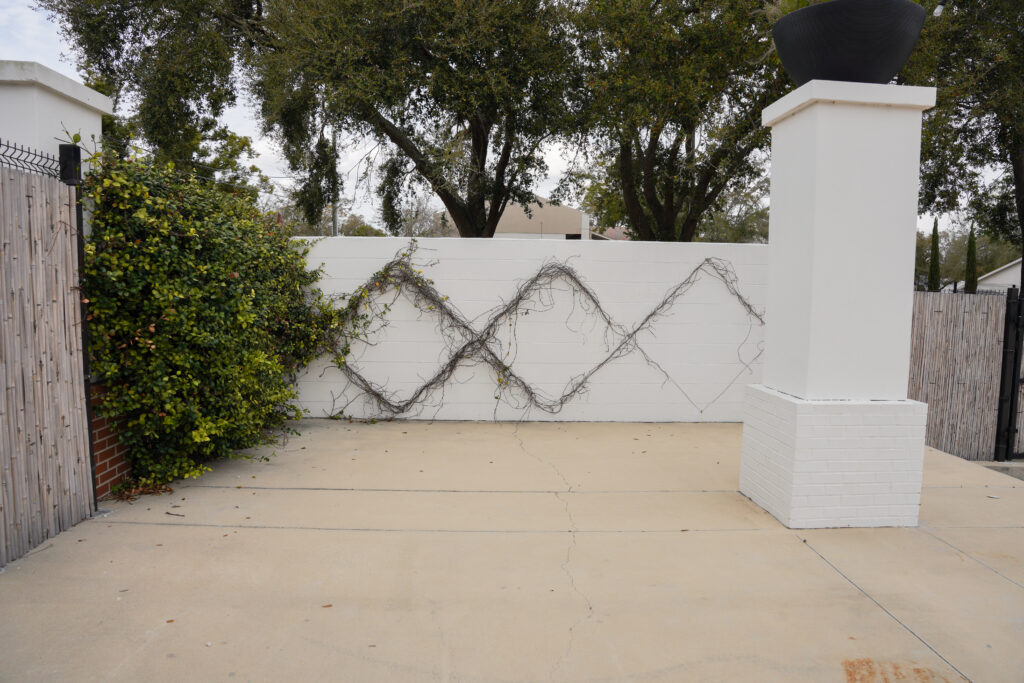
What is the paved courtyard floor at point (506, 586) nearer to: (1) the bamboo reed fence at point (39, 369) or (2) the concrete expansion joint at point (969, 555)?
(2) the concrete expansion joint at point (969, 555)

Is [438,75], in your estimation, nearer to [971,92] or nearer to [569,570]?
[569,570]

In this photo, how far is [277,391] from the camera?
20.2 ft

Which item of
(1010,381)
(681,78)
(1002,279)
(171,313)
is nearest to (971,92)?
(681,78)

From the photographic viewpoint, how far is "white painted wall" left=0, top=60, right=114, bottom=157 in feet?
13.3

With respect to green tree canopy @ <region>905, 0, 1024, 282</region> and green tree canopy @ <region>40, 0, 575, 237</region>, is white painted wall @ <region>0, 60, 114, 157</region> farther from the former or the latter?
green tree canopy @ <region>905, 0, 1024, 282</region>

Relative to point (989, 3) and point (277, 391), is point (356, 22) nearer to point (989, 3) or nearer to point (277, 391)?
point (277, 391)

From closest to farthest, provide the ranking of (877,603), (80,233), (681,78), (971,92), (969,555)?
(877,603), (969,555), (80,233), (681,78), (971,92)

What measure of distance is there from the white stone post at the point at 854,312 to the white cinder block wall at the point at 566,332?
3092 millimetres

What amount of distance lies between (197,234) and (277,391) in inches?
74.7

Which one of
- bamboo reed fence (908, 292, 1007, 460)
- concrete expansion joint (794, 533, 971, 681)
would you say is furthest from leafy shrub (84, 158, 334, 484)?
bamboo reed fence (908, 292, 1007, 460)

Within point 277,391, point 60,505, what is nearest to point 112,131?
point 277,391

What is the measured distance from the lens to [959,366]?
7555mm

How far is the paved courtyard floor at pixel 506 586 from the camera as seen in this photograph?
2.81 m

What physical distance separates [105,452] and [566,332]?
4353 millimetres
